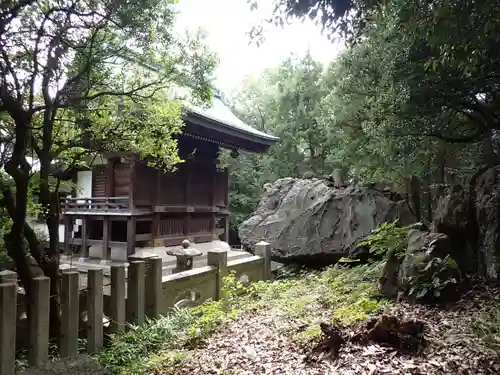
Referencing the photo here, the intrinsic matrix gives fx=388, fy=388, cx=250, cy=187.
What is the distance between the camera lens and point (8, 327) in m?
3.91


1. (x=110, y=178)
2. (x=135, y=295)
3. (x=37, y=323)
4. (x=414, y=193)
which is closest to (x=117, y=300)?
(x=135, y=295)

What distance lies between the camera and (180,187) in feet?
42.2

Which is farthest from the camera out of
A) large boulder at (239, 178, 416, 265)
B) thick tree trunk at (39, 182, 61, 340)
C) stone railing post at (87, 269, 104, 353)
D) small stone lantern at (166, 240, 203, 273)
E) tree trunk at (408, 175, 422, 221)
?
tree trunk at (408, 175, 422, 221)

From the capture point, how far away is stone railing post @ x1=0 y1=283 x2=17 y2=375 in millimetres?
3846

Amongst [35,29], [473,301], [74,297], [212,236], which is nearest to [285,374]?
[473,301]

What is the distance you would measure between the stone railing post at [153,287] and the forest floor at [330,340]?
592 millimetres

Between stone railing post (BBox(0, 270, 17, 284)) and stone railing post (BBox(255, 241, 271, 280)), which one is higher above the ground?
stone railing post (BBox(0, 270, 17, 284))

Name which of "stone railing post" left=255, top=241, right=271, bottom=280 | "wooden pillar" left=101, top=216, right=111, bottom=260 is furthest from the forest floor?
"wooden pillar" left=101, top=216, right=111, bottom=260

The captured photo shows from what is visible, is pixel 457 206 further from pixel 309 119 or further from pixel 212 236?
pixel 309 119

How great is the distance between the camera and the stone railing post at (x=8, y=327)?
3846mm

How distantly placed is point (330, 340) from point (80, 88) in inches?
158

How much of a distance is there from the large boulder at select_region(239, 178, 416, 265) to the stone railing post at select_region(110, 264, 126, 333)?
5254mm

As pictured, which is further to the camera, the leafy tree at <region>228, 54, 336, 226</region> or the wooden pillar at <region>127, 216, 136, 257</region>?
the leafy tree at <region>228, 54, 336, 226</region>

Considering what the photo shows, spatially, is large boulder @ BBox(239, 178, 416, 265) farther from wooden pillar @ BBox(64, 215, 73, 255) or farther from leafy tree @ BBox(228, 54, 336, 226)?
leafy tree @ BBox(228, 54, 336, 226)
